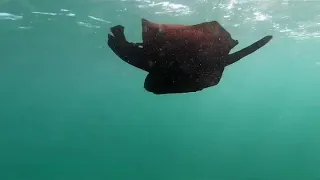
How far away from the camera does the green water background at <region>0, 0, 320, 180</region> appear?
72.4ft

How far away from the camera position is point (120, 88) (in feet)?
244

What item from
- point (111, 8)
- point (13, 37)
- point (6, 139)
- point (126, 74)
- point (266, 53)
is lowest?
point (6, 139)

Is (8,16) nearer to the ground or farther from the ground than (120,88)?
farther from the ground

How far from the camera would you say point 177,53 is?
95.7 inches

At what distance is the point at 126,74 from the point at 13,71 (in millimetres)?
15843

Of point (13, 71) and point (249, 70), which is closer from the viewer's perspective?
point (13, 71)

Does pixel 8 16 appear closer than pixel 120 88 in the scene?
Yes

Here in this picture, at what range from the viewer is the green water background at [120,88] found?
2206 cm

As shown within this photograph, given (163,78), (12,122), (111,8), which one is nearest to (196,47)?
(163,78)

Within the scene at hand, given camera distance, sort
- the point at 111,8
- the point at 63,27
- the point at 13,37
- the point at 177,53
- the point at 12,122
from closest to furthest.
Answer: the point at 177,53 → the point at 111,8 → the point at 63,27 → the point at 13,37 → the point at 12,122

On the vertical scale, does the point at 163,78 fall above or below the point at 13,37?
above

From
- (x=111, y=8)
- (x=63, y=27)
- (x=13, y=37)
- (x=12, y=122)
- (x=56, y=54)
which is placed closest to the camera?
(x=111, y=8)

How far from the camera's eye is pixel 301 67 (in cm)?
4612

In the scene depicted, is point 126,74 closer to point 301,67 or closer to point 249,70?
point 249,70
